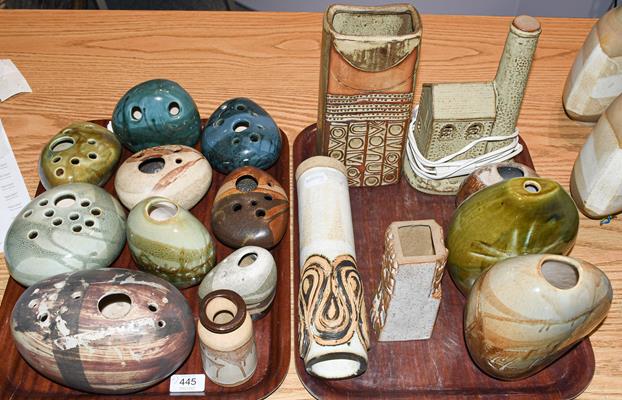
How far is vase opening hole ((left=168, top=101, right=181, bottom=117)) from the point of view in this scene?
0.93 metres

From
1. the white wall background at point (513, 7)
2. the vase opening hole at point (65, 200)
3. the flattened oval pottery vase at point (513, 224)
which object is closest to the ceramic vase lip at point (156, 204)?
the vase opening hole at point (65, 200)

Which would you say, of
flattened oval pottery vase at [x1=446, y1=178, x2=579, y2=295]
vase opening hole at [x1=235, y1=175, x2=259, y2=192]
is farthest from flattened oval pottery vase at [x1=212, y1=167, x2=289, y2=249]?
flattened oval pottery vase at [x1=446, y1=178, x2=579, y2=295]

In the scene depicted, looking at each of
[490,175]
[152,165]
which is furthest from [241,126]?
[490,175]

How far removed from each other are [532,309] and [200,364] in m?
0.38

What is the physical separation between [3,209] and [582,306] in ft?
2.56

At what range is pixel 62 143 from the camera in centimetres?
92

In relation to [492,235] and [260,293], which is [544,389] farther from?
[260,293]

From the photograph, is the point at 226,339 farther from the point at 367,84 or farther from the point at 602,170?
the point at 602,170

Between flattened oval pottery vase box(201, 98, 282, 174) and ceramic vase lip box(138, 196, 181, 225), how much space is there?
0.13m

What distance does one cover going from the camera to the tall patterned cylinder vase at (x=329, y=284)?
741 mm

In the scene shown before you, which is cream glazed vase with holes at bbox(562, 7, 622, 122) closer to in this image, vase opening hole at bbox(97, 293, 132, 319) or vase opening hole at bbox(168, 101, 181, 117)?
vase opening hole at bbox(168, 101, 181, 117)

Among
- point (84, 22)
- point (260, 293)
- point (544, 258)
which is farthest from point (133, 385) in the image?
point (84, 22)

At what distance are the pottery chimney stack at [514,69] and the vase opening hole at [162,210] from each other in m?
0.43

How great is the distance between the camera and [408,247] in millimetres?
738
